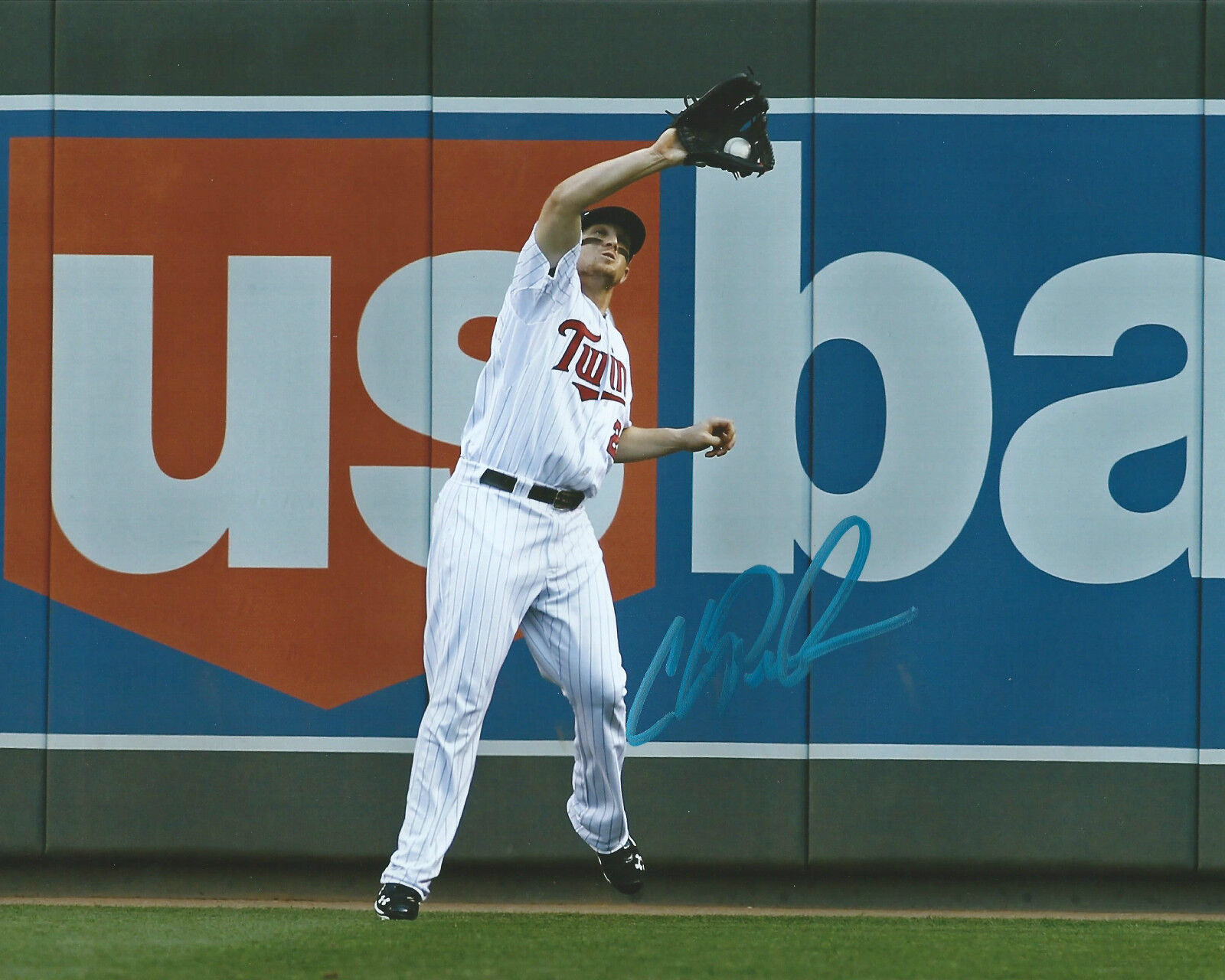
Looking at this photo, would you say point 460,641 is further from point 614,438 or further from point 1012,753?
point 1012,753

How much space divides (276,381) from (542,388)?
1.48 metres

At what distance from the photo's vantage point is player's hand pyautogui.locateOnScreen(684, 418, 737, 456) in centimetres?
316

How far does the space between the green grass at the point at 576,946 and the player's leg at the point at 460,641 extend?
0.94 feet

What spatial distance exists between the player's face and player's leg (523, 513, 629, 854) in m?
0.62

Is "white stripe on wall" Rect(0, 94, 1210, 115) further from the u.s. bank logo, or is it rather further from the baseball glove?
the baseball glove

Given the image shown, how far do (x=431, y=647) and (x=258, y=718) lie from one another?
1403 millimetres

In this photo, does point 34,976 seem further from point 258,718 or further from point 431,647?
point 258,718

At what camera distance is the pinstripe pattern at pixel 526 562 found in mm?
2850

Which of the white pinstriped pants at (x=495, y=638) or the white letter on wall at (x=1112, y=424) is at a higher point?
the white letter on wall at (x=1112, y=424)

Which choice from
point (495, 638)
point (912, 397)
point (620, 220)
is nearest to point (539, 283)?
point (620, 220)

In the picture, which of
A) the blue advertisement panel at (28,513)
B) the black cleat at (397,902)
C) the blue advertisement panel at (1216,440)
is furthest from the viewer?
the blue advertisement panel at (28,513)

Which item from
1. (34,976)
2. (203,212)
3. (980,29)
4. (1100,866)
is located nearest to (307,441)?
(203,212)
